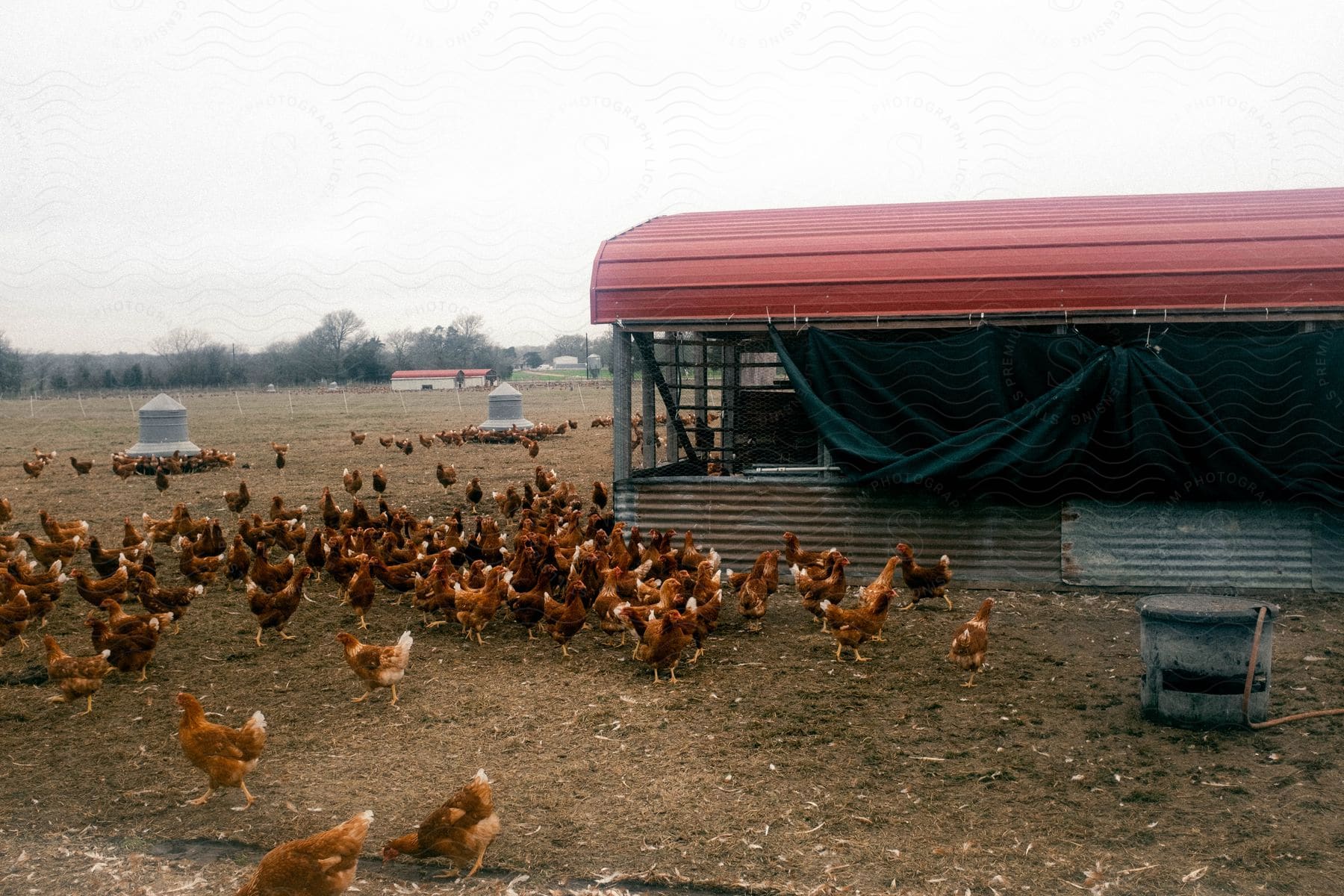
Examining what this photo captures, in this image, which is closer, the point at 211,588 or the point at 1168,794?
the point at 1168,794

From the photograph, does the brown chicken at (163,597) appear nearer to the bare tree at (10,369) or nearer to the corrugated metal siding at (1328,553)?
the corrugated metal siding at (1328,553)

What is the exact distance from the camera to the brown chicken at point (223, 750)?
185 inches

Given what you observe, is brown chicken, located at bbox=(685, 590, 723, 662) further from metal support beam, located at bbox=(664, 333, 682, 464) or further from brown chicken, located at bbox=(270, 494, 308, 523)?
brown chicken, located at bbox=(270, 494, 308, 523)

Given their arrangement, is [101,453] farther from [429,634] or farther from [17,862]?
[17,862]

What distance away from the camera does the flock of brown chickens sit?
4082 mm

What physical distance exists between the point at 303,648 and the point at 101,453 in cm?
1859

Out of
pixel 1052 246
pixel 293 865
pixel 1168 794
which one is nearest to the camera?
pixel 293 865

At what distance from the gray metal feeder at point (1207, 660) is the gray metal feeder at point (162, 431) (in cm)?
1836

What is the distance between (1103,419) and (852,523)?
2.41m

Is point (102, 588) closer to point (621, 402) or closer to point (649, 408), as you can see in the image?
point (621, 402)

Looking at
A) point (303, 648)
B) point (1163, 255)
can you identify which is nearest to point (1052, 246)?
point (1163, 255)

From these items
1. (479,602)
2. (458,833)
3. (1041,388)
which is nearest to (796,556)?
(479,602)

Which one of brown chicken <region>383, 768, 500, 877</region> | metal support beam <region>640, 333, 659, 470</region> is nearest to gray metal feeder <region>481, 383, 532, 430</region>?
metal support beam <region>640, 333, 659, 470</region>

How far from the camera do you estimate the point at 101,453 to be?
22672 mm
